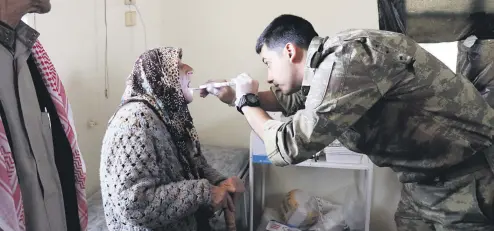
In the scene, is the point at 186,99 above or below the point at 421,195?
above

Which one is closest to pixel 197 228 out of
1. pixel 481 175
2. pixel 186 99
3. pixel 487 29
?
pixel 186 99

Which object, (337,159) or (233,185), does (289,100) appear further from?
(337,159)

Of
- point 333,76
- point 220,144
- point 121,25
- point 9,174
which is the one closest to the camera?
point 9,174

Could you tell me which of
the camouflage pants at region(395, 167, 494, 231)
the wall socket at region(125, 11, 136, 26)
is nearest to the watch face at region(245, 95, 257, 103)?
the camouflage pants at region(395, 167, 494, 231)

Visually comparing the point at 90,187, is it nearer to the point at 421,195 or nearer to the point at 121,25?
the point at 121,25

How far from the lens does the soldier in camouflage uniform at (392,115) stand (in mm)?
1145

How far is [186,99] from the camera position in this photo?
69.0 inches

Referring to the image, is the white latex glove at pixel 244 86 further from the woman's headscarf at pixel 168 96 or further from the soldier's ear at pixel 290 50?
the woman's headscarf at pixel 168 96

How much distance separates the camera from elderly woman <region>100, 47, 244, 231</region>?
138 centimetres

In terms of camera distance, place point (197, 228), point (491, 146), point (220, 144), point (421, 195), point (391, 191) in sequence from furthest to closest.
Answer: point (220, 144), point (391, 191), point (197, 228), point (421, 195), point (491, 146)

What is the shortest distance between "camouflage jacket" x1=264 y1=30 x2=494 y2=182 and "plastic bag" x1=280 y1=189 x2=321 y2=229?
135 centimetres

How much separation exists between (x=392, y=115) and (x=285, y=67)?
388 millimetres

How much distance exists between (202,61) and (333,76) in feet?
6.51

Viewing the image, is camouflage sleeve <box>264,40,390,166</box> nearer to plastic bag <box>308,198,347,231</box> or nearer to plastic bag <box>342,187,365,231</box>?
plastic bag <box>308,198,347,231</box>
